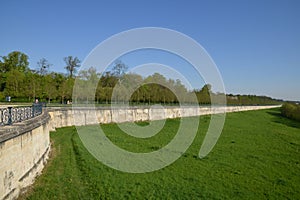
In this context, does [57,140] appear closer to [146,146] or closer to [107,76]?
[146,146]

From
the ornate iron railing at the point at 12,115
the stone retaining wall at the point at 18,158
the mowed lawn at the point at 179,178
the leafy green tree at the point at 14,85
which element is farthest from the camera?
the leafy green tree at the point at 14,85

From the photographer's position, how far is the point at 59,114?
23.7 metres

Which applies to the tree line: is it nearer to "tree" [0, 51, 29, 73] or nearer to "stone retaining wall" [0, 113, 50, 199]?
"tree" [0, 51, 29, 73]

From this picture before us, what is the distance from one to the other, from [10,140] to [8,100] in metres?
39.1

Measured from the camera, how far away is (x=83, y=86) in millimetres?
54688

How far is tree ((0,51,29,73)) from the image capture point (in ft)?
192

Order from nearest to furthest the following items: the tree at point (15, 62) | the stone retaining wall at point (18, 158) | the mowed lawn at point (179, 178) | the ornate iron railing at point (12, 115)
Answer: the stone retaining wall at point (18, 158)
the ornate iron railing at point (12, 115)
the mowed lawn at point (179, 178)
the tree at point (15, 62)

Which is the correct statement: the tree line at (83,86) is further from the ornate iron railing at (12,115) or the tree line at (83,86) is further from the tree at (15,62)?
the ornate iron railing at (12,115)

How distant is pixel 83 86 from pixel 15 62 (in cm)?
1834

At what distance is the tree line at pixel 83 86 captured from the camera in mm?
48938

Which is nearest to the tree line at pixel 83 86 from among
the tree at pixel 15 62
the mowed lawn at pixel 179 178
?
the tree at pixel 15 62

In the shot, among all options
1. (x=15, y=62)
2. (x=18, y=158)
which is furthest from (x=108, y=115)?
(x=15, y=62)

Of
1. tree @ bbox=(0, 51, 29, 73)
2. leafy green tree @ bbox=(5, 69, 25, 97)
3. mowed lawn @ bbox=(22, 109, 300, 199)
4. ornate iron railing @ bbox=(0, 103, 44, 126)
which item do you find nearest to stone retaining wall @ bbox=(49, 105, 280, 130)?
mowed lawn @ bbox=(22, 109, 300, 199)

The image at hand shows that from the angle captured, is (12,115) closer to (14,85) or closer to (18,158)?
(18,158)
